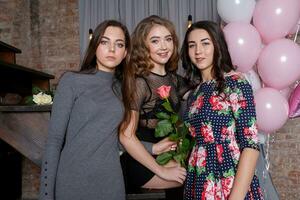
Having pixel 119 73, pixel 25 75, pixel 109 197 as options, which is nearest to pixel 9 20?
pixel 25 75

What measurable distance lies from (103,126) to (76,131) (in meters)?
0.12

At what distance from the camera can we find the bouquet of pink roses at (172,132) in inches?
64.0

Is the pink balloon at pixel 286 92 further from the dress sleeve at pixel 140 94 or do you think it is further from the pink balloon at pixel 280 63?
Answer: the dress sleeve at pixel 140 94

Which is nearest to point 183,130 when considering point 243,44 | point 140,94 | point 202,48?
point 140,94

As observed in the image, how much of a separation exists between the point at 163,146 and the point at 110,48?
0.52 meters

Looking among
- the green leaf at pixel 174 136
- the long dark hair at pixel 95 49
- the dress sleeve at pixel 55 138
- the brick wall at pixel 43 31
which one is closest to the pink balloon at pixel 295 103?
the green leaf at pixel 174 136

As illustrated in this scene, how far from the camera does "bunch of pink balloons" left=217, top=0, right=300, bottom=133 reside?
7.63ft

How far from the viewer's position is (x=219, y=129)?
1.51m

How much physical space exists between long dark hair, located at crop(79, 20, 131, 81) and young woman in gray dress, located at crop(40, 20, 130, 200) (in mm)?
94

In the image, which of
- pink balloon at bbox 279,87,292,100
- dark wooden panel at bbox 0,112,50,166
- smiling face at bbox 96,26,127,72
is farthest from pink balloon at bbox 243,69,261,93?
dark wooden panel at bbox 0,112,50,166

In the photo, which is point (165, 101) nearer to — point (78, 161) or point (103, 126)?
point (103, 126)

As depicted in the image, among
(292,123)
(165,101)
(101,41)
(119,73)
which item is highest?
(101,41)

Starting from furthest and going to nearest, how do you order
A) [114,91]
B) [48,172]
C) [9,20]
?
[9,20], [114,91], [48,172]

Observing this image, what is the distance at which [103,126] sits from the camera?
156cm
